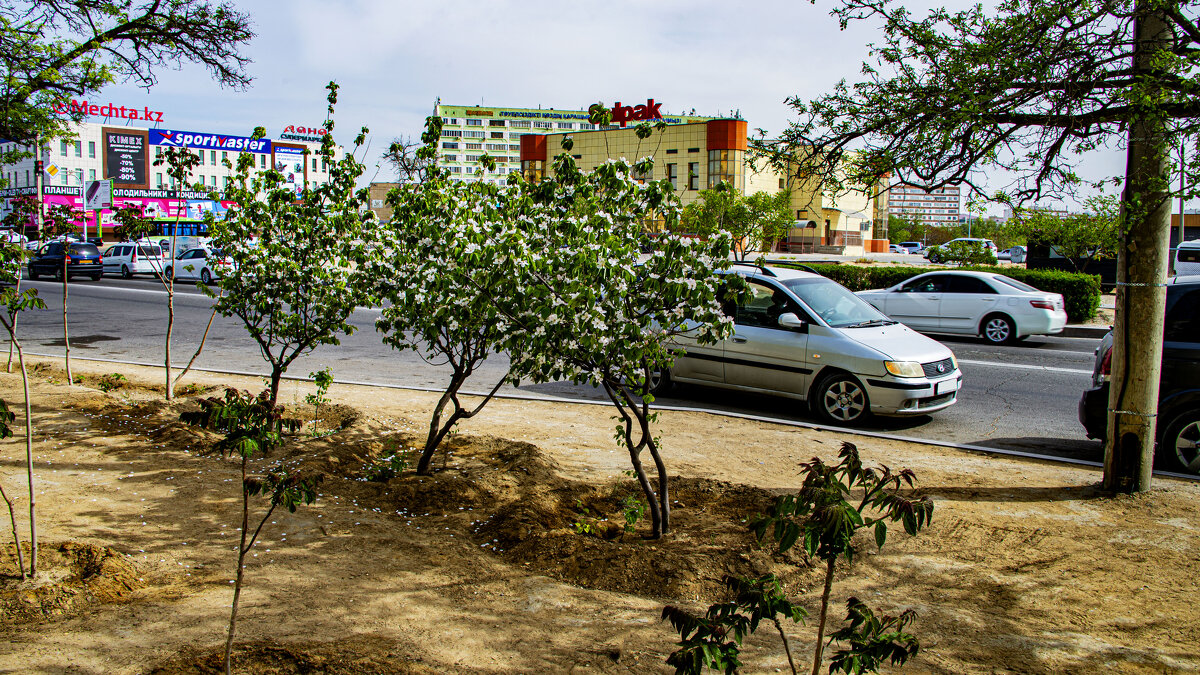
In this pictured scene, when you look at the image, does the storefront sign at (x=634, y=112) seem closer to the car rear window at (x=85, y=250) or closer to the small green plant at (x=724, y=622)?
the car rear window at (x=85, y=250)

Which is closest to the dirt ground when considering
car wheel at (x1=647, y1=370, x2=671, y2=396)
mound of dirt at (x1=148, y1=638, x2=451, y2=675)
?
mound of dirt at (x1=148, y1=638, x2=451, y2=675)

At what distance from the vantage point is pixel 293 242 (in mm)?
6949

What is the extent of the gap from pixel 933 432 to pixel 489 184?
570 cm

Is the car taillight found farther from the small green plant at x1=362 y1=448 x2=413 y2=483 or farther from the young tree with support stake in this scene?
the small green plant at x1=362 y1=448 x2=413 y2=483

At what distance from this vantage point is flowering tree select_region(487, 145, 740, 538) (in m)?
4.46

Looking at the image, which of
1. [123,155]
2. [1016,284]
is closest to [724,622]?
[1016,284]

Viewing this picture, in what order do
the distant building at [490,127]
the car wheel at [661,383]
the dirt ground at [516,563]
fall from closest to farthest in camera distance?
the dirt ground at [516,563] < the car wheel at [661,383] < the distant building at [490,127]

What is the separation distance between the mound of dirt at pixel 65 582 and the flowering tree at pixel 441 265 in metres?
2.29

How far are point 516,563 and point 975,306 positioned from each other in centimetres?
1403

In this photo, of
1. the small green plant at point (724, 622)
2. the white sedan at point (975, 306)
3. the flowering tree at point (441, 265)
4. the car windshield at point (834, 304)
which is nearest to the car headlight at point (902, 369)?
the car windshield at point (834, 304)

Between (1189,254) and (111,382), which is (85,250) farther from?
(1189,254)

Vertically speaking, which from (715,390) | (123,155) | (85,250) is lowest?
(715,390)

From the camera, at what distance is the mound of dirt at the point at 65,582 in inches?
145

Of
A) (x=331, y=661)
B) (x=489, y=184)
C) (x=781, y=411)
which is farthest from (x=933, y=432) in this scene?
(x=331, y=661)
